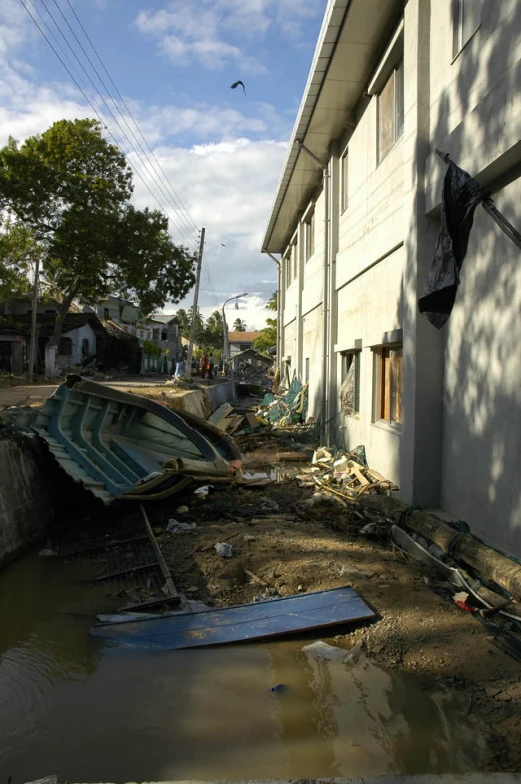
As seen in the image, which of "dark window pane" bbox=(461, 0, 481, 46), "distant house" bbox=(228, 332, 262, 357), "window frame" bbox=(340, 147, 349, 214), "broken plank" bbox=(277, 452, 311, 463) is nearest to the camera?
"dark window pane" bbox=(461, 0, 481, 46)

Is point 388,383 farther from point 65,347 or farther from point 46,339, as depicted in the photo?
point 65,347

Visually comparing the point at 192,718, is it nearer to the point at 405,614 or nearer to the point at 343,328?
the point at 405,614

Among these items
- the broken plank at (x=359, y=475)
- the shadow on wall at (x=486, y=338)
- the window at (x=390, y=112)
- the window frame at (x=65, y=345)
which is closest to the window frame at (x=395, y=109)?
the window at (x=390, y=112)

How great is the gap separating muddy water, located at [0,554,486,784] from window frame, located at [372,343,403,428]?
4578mm

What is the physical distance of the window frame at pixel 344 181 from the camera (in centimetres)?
1128

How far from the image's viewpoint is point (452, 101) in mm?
5977

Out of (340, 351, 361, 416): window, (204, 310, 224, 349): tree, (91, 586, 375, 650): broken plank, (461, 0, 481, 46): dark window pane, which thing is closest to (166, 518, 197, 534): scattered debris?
(91, 586, 375, 650): broken plank

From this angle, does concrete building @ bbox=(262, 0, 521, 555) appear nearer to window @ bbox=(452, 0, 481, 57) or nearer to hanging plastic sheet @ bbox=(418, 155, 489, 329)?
window @ bbox=(452, 0, 481, 57)

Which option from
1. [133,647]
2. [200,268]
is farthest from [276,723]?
[200,268]

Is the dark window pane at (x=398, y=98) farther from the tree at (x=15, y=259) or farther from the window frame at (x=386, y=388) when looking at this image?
the tree at (x=15, y=259)

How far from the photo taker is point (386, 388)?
864cm

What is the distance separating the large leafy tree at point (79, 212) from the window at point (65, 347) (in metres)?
3.45

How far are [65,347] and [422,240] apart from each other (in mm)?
30476

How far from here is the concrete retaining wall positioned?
A: 594cm
